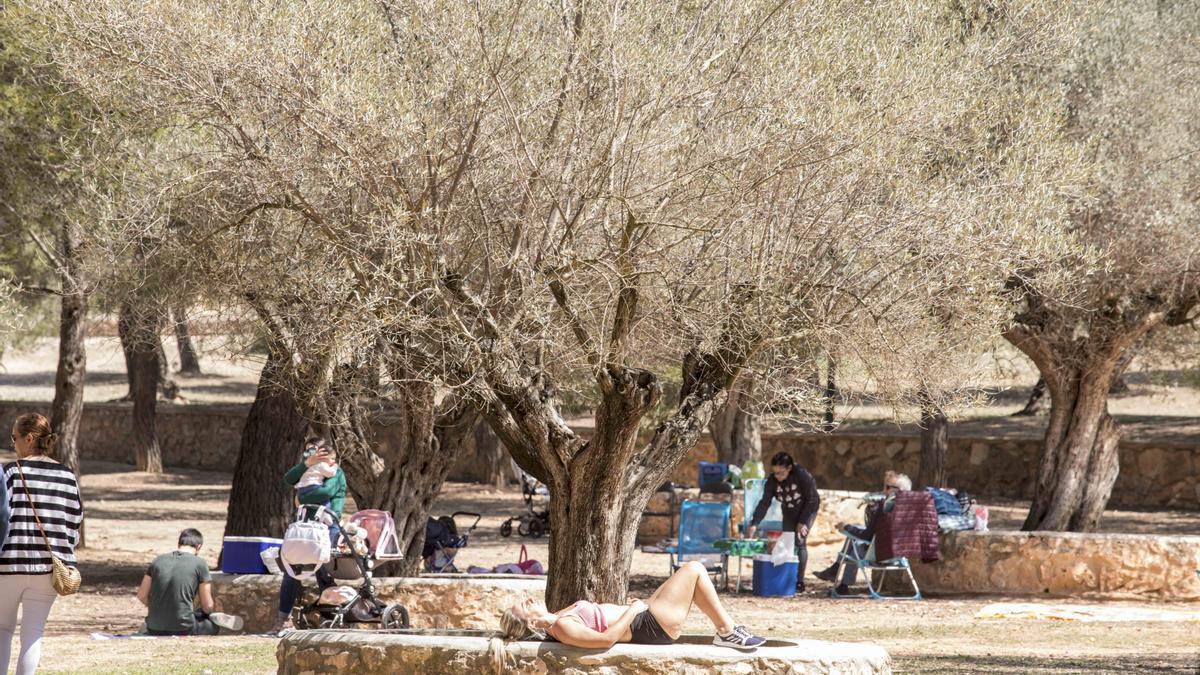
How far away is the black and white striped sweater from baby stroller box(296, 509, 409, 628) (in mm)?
2743

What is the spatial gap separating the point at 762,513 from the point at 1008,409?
14.8m

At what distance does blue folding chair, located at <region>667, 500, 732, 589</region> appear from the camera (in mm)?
15352

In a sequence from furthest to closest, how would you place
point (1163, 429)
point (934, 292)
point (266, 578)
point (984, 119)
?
point (1163, 429)
point (266, 578)
point (984, 119)
point (934, 292)

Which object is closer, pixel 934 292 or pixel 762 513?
pixel 934 292

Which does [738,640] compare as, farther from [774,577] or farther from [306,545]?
[774,577]

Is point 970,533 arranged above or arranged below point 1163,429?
below

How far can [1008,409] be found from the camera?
28.2 metres

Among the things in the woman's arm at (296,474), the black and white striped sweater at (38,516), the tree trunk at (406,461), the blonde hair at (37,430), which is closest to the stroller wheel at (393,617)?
the woman's arm at (296,474)

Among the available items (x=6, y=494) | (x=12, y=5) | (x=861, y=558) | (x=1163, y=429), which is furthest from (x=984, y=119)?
(x=1163, y=429)

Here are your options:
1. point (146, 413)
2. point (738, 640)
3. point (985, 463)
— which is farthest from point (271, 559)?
point (146, 413)

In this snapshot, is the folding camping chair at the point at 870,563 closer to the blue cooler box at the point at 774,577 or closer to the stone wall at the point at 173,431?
the blue cooler box at the point at 774,577

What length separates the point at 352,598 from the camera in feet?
30.7

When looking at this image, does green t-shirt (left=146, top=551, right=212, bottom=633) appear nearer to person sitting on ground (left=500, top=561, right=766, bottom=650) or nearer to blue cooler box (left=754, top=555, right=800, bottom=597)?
person sitting on ground (left=500, top=561, right=766, bottom=650)

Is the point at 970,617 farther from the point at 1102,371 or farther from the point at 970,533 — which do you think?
the point at 1102,371
